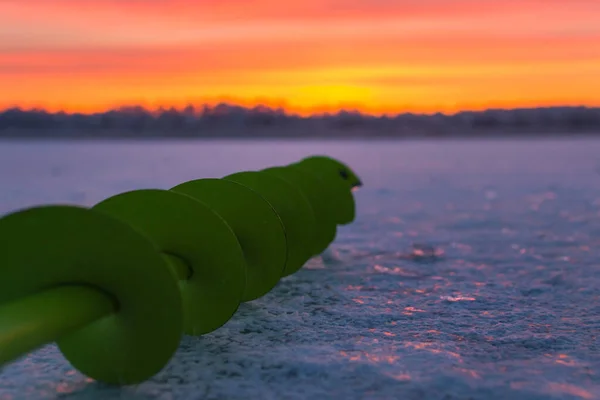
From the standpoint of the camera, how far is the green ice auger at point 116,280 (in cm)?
189

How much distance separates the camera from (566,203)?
26.5 feet

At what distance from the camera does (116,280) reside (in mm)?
1983

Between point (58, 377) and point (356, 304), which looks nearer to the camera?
point (58, 377)

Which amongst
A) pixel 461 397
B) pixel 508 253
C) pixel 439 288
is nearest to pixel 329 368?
pixel 461 397

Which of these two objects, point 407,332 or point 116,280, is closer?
point 116,280

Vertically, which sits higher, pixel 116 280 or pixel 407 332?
pixel 116 280

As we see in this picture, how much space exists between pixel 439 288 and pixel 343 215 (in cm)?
163

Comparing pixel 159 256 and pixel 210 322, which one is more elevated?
pixel 159 256

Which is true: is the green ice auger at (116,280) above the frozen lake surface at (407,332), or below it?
above

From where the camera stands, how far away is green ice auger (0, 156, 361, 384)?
6.19 feet

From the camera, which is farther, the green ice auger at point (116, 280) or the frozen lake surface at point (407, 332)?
the frozen lake surface at point (407, 332)

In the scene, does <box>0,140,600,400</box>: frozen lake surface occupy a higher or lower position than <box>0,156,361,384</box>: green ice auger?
lower

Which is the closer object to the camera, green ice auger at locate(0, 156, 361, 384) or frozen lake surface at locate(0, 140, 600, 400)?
green ice auger at locate(0, 156, 361, 384)

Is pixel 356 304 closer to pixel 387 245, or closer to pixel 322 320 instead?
pixel 322 320
